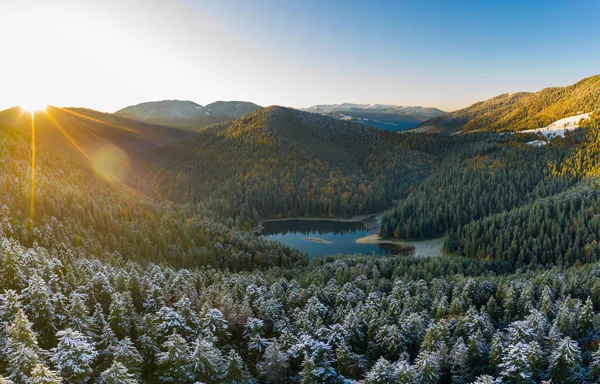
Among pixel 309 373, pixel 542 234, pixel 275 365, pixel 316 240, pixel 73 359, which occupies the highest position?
pixel 73 359

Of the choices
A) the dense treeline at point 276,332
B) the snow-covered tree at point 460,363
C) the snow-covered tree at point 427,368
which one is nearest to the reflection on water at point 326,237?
the dense treeline at point 276,332

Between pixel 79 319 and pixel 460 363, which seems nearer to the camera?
pixel 79 319

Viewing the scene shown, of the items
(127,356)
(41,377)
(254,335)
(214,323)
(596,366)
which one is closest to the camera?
(41,377)

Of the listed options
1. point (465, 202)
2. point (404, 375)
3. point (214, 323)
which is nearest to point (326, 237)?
point (465, 202)

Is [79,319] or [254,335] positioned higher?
[79,319]

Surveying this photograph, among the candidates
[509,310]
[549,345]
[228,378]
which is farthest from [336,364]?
[509,310]

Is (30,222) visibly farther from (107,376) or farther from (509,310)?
(509,310)

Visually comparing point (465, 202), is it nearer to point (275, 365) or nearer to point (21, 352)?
point (275, 365)
